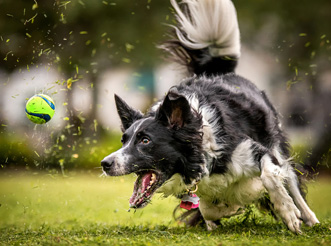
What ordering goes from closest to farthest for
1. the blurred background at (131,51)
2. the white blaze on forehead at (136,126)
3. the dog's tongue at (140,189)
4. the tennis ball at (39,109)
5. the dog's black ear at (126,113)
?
the dog's tongue at (140,189), the white blaze on forehead at (136,126), the dog's black ear at (126,113), the tennis ball at (39,109), the blurred background at (131,51)

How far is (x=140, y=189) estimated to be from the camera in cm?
473

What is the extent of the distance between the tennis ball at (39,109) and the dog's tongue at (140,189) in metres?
1.48

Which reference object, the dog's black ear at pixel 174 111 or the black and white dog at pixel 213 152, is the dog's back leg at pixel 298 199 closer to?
the black and white dog at pixel 213 152

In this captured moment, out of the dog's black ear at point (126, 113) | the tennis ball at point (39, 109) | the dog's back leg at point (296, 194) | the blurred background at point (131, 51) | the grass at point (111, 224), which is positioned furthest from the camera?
the blurred background at point (131, 51)

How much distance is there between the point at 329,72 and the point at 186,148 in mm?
12601

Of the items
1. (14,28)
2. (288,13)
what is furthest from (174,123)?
(288,13)

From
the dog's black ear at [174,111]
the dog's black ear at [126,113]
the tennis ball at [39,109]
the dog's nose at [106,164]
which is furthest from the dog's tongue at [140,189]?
the tennis ball at [39,109]

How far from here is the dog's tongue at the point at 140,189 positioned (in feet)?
15.2

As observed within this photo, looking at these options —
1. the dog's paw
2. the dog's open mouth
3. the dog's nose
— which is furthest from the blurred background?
the dog's nose

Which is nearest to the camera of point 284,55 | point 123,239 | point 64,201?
point 123,239

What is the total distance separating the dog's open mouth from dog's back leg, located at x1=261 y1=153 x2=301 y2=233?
43.6 inches

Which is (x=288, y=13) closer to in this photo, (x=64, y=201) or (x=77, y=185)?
(x=77, y=185)

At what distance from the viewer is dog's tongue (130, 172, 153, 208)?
464 cm

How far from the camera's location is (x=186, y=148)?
4805 millimetres
